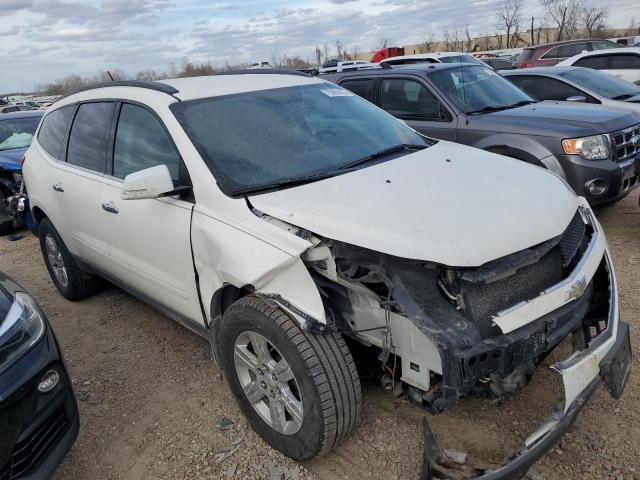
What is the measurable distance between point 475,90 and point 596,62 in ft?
21.2

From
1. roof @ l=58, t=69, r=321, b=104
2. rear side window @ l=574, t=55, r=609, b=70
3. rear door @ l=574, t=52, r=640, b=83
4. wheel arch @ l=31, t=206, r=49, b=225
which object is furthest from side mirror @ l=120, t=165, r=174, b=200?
rear side window @ l=574, t=55, r=609, b=70

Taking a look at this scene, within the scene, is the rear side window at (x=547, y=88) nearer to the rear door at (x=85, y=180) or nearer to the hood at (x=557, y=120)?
the hood at (x=557, y=120)

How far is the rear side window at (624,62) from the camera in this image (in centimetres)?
1070

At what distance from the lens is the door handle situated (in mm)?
3449

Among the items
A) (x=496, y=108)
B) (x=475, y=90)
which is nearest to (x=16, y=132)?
(x=475, y=90)

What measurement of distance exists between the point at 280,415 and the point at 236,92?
197 cm

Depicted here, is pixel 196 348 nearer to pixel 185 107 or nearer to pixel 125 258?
pixel 125 258

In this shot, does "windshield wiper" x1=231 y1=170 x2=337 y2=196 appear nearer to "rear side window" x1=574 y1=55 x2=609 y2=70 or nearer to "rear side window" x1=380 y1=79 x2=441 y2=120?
"rear side window" x1=380 y1=79 x2=441 y2=120

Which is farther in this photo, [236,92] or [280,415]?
[236,92]

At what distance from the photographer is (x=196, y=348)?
12.5 feet

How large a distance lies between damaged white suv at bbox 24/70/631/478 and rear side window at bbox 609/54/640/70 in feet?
31.3

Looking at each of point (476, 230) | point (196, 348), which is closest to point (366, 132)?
point (476, 230)

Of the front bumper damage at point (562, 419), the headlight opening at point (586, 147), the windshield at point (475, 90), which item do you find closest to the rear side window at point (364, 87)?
the windshield at point (475, 90)

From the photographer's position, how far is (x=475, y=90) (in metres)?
6.27
